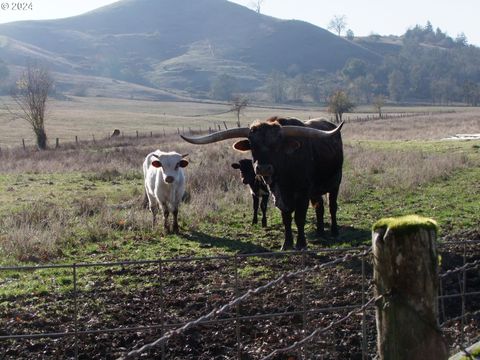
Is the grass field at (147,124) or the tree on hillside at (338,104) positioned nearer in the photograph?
the grass field at (147,124)

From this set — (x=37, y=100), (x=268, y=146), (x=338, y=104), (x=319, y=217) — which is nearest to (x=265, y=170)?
(x=268, y=146)

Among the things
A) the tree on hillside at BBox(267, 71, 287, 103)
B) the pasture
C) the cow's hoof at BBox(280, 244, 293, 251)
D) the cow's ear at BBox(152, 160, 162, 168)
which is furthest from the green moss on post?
the tree on hillside at BBox(267, 71, 287, 103)

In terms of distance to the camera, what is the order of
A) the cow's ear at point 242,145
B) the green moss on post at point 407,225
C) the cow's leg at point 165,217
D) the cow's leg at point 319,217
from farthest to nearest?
the cow's leg at point 165,217 → the cow's leg at point 319,217 → the cow's ear at point 242,145 → the green moss on post at point 407,225

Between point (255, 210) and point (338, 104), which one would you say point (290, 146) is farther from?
point (338, 104)

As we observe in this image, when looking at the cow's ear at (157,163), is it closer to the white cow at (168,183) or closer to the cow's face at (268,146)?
the white cow at (168,183)

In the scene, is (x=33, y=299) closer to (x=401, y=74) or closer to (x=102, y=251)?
(x=102, y=251)

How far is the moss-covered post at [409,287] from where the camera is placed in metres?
3.50

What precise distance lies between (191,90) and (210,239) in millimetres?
180704

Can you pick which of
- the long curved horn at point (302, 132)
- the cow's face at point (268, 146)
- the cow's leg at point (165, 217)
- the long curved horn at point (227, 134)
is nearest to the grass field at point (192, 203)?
the cow's leg at point (165, 217)

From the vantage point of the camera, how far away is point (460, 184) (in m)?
20.4

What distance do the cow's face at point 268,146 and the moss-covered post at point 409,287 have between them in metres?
8.02

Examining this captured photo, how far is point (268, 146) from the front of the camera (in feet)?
38.8

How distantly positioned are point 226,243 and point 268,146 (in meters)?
2.76

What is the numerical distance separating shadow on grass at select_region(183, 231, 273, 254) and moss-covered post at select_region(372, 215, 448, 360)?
9190mm
